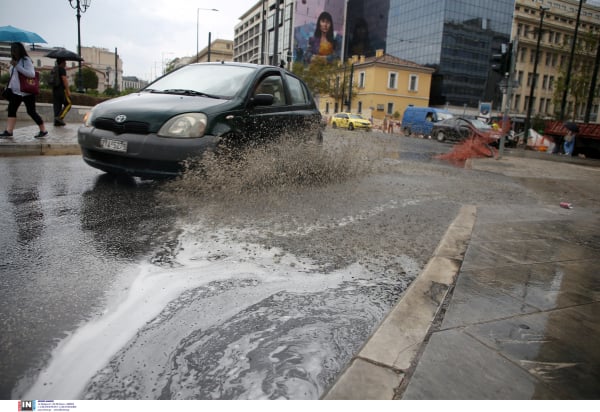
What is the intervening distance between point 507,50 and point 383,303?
511 inches

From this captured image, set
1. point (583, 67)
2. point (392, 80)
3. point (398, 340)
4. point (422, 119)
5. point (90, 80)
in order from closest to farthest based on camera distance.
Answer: point (398, 340)
point (422, 119)
point (583, 67)
point (90, 80)
point (392, 80)

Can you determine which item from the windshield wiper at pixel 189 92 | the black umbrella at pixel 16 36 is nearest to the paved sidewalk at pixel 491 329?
the windshield wiper at pixel 189 92

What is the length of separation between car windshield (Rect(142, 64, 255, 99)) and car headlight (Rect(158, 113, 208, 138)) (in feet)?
2.15

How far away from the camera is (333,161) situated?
6.62 m

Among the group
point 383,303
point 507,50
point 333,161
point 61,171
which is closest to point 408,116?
point 507,50

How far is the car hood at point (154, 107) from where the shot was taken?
4.53m

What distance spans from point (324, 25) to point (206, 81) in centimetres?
9409

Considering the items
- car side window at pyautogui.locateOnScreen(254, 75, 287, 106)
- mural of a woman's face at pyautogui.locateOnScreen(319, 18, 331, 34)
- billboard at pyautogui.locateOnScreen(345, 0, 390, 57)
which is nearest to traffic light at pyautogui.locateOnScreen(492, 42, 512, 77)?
car side window at pyautogui.locateOnScreen(254, 75, 287, 106)

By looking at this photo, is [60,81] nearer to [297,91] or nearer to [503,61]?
[297,91]

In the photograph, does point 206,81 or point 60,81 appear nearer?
point 206,81

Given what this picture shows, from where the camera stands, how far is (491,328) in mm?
2041

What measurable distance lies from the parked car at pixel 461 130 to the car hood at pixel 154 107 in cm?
1681

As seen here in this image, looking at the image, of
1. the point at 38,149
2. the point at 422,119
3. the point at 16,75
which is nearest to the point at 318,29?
the point at 422,119

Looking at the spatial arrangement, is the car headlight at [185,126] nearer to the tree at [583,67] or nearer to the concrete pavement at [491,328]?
the concrete pavement at [491,328]
